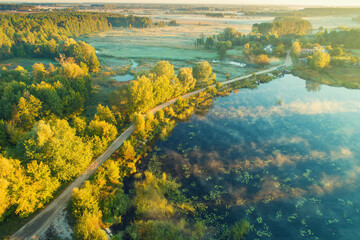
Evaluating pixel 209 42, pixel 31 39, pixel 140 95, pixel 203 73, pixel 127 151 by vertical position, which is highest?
pixel 31 39

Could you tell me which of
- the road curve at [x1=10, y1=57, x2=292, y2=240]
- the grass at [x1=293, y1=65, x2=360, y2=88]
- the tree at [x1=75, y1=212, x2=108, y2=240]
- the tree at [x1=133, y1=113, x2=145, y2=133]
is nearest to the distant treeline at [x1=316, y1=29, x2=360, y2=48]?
the grass at [x1=293, y1=65, x2=360, y2=88]

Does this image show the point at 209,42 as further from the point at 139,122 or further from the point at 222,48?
the point at 139,122

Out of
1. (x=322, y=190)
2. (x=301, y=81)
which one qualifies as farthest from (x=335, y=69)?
(x=322, y=190)

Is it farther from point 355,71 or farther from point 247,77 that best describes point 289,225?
point 355,71

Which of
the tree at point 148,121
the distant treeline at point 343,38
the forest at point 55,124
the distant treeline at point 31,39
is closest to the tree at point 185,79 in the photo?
the forest at point 55,124

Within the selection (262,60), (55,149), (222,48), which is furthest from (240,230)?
(222,48)
